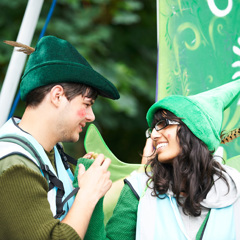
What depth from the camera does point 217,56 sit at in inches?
96.0

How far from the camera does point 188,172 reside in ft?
6.03

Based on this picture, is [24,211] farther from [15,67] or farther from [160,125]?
[15,67]

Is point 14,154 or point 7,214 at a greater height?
point 14,154

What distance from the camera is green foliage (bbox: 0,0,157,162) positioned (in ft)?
13.1

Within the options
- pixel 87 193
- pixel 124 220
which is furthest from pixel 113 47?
pixel 87 193

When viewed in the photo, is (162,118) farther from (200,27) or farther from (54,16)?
(54,16)

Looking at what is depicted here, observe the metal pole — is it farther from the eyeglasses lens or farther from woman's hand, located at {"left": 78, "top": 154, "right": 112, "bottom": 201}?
the eyeglasses lens

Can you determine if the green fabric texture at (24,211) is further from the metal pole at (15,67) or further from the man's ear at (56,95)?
the metal pole at (15,67)

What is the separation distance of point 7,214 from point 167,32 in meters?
1.36

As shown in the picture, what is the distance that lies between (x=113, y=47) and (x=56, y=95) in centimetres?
296

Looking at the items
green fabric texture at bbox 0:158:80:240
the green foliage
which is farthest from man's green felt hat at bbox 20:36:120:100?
the green foliage

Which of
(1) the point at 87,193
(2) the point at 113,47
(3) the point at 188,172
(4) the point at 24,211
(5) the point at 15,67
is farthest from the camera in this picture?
(2) the point at 113,47

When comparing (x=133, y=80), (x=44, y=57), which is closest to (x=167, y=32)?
(x=44, y=57)

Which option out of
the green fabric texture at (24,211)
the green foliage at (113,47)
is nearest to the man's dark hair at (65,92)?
the green fabric texture at (24,211)
